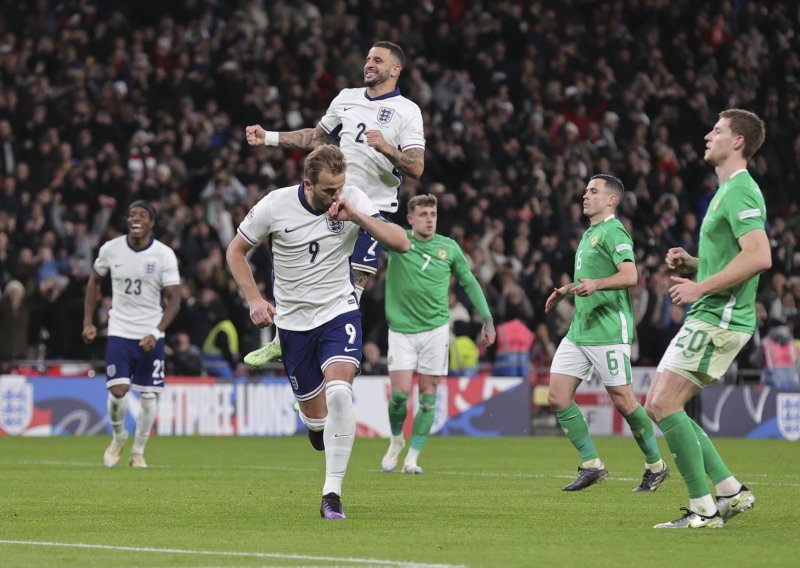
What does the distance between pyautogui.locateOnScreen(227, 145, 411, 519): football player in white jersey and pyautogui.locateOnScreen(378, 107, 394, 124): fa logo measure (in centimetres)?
230

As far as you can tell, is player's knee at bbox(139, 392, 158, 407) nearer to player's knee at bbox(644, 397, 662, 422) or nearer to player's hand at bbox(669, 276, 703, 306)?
player's knee at bbox(644, 397, 662, 422)

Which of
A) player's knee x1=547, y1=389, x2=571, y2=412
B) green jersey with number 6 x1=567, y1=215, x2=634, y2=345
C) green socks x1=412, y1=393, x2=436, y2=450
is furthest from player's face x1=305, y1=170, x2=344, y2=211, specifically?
green socks x1=412, y1=393, x2=436, y2=450

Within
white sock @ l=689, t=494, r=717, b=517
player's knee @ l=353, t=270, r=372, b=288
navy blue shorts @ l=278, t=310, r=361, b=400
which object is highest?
player's knee @ l=353, t=270, r=372, b=288

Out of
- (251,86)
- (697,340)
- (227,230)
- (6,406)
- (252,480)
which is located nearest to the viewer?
(697,340)

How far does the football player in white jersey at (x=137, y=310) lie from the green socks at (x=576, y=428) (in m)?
5.25

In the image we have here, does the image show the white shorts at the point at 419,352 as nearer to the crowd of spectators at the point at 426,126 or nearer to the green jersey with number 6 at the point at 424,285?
the green jersey with number 6 at the point at 424,285

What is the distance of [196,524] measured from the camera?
9.51 meters

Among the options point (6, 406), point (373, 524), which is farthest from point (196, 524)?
point (6, 406)

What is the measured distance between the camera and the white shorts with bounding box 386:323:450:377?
1575 centimetres

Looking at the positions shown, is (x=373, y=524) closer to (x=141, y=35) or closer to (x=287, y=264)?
(x=287, y=264)

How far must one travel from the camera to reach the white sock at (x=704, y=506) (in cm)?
912

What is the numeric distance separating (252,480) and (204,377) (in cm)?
981

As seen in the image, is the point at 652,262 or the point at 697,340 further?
the point at 652,262

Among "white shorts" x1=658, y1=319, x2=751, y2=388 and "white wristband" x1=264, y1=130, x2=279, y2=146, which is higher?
"white wristband" x1=264, y1=130, x2=279, y2=146
